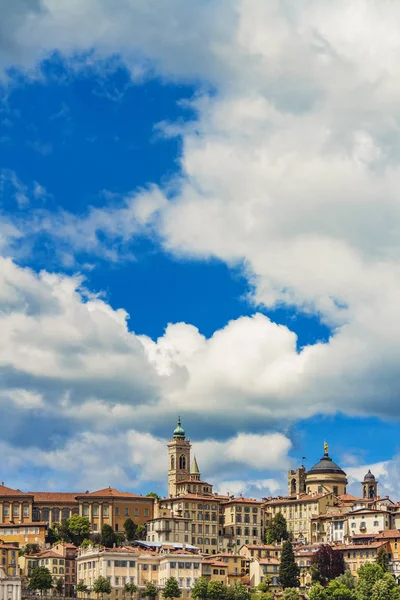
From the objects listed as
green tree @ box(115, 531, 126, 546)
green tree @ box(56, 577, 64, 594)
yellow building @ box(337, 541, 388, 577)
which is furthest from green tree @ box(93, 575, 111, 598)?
yellow building @ box(337, 541, 388, 577)

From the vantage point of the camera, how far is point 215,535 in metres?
152

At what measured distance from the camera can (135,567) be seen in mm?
128750

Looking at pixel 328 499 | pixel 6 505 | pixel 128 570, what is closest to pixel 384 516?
pixel 328 499

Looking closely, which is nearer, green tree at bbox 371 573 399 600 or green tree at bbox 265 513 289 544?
green tree at bbox 371 573 399 600

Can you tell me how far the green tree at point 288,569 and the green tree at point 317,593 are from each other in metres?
5.04

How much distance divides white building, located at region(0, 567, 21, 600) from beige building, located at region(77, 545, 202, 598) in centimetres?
809

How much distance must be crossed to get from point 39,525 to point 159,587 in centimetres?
2071

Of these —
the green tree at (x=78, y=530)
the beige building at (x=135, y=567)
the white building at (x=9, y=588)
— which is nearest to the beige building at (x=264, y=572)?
the beige building at (x=135, y=567)

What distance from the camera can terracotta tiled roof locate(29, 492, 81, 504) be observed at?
152 metres

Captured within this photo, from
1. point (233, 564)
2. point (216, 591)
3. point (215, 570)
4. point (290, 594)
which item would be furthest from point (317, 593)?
point (233, 564)

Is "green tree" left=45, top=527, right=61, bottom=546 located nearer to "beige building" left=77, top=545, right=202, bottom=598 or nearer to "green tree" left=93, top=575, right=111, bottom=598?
"beige building" left=77, top=545, right=202, bottom=598

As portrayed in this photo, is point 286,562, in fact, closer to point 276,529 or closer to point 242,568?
point 242,568

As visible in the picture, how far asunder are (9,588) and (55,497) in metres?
31.0

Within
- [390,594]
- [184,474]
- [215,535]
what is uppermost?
[184,474]
